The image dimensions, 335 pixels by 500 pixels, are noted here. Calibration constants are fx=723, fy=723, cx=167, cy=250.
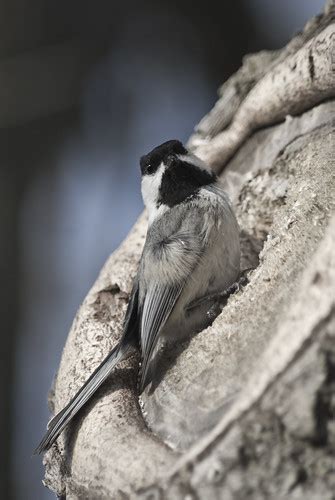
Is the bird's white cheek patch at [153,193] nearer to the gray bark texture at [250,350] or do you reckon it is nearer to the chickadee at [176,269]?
the chickadee at [176,269]

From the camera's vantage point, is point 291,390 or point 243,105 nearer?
point 291,390

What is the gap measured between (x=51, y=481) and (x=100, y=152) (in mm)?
3110

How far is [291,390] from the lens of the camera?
1.23 meters

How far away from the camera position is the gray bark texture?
49.0 inches

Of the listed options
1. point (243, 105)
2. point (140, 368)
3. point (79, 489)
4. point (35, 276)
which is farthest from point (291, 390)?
point (35, 276)

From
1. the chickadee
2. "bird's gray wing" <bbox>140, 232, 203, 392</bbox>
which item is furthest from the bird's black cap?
"bird's gray wing" <bbox>140, 232, 203, 392</bbox>

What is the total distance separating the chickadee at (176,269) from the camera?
2.09m

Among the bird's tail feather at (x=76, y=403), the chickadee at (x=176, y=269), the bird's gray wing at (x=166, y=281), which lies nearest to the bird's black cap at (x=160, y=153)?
the chickadee at (x=176, y=269)

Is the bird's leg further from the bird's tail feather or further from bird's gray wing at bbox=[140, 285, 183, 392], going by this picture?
the bird's tail feather

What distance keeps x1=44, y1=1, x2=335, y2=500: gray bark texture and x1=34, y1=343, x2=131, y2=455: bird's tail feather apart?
31 mm

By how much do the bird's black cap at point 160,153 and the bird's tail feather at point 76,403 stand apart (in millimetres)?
899

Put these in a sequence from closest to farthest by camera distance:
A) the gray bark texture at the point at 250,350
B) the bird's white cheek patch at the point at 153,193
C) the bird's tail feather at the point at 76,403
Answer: the gray bark texture at the point at 250,350
the bird's tail feather at the point at 76,403
the bird's white cheek patch at the point at 153,193

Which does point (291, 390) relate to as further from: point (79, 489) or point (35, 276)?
point (35, 276)

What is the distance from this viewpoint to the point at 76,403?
1.98 metres
